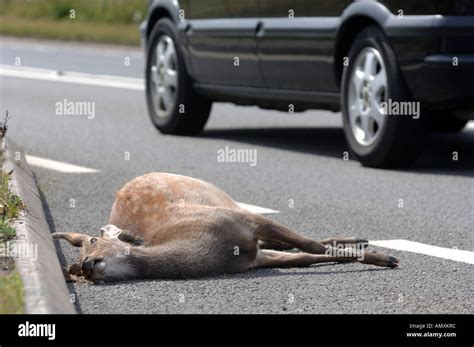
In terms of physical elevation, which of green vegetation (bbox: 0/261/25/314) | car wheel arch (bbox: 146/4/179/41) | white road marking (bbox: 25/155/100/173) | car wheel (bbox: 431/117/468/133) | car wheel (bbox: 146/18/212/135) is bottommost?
green vegetation (bbox: 0/261/25/314)

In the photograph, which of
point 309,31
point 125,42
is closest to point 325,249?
point 309,31

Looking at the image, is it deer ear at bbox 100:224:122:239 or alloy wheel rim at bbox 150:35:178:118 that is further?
alloy wheel rim at bbox 150:35:178:118

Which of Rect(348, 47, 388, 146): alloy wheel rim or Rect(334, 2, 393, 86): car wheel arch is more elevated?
Rect(334, 2, 393, 86): car wheel arch

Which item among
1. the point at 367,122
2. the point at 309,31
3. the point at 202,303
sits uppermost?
the point at 309,31

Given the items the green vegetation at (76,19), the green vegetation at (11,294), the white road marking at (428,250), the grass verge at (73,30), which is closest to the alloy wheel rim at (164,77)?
the white road marking at (428,250)

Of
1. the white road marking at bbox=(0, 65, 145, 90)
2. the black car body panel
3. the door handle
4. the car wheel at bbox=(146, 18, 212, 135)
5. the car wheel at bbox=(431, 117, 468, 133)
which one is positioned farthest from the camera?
the white road marking at bbox=(0, 65, 145, 90)

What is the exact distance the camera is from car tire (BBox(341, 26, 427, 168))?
33.6ft

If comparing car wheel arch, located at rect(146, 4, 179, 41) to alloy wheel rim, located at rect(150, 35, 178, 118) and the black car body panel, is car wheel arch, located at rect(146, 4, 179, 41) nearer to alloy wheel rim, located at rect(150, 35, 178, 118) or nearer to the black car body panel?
the black car body panel

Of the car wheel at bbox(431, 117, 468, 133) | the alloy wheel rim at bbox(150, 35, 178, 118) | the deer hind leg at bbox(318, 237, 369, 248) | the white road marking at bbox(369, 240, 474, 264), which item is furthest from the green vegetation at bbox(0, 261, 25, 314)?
the alloy wheel rim at bbox(150, 35, 178, 118)

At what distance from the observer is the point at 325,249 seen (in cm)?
705

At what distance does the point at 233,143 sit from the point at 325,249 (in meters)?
5.75

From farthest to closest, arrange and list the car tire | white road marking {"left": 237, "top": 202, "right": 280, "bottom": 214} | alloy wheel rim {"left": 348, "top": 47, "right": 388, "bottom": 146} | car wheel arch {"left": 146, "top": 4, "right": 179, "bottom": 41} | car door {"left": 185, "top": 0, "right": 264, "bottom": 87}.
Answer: car wheel arch {"left": 146, "top": 4, "right": 179, "bottom": 41} < car door {"left": 185, "top": 0, "right": 264, "bottom": 87} < alloy wheel rim {"left": 348, "top": 47, "right": 388, "bottom": 146} < the car tire < white road marking {"left": 237, "top": 202, "right": 280, "bottom": 214}

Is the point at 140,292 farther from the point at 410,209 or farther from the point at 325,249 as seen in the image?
the point at 410,209

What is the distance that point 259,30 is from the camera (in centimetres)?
1173
